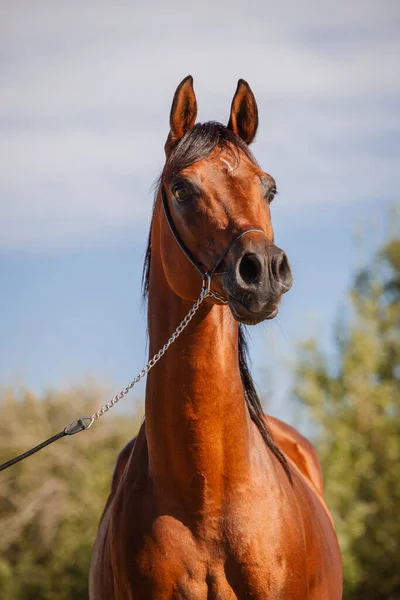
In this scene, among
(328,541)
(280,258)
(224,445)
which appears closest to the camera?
(280,258)

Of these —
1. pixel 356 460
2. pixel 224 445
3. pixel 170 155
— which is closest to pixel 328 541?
pixel 224 445

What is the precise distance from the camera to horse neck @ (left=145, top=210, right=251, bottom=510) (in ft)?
13.3

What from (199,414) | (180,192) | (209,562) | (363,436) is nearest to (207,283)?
(180,192)

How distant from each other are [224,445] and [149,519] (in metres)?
0.51

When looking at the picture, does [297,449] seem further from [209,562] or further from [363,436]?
[363,436]

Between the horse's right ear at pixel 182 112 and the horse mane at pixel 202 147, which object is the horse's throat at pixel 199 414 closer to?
the horse mane at pixel 202 147

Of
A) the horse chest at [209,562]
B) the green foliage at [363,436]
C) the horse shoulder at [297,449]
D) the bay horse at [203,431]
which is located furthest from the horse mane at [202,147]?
the green foliage at [363,436]

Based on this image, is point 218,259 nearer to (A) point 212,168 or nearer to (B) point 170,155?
(A) point 212,168

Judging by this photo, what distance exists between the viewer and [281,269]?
12.0ft

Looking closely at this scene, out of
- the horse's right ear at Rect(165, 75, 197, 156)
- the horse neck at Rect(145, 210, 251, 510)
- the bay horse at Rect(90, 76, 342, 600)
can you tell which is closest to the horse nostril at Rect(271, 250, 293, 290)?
the bay horse at Rect(90, 76, 342, 600)

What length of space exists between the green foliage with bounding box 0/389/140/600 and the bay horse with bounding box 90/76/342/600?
1539 cm

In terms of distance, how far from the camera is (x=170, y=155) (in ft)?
14.2

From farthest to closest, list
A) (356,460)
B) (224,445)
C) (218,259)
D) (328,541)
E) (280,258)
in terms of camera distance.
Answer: (356,460), (328,541), (224,445), (218,259), (280,258)

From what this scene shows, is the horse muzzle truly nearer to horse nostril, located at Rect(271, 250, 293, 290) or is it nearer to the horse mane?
horse nostril, located at Rect(271, 250, 293, 290)
